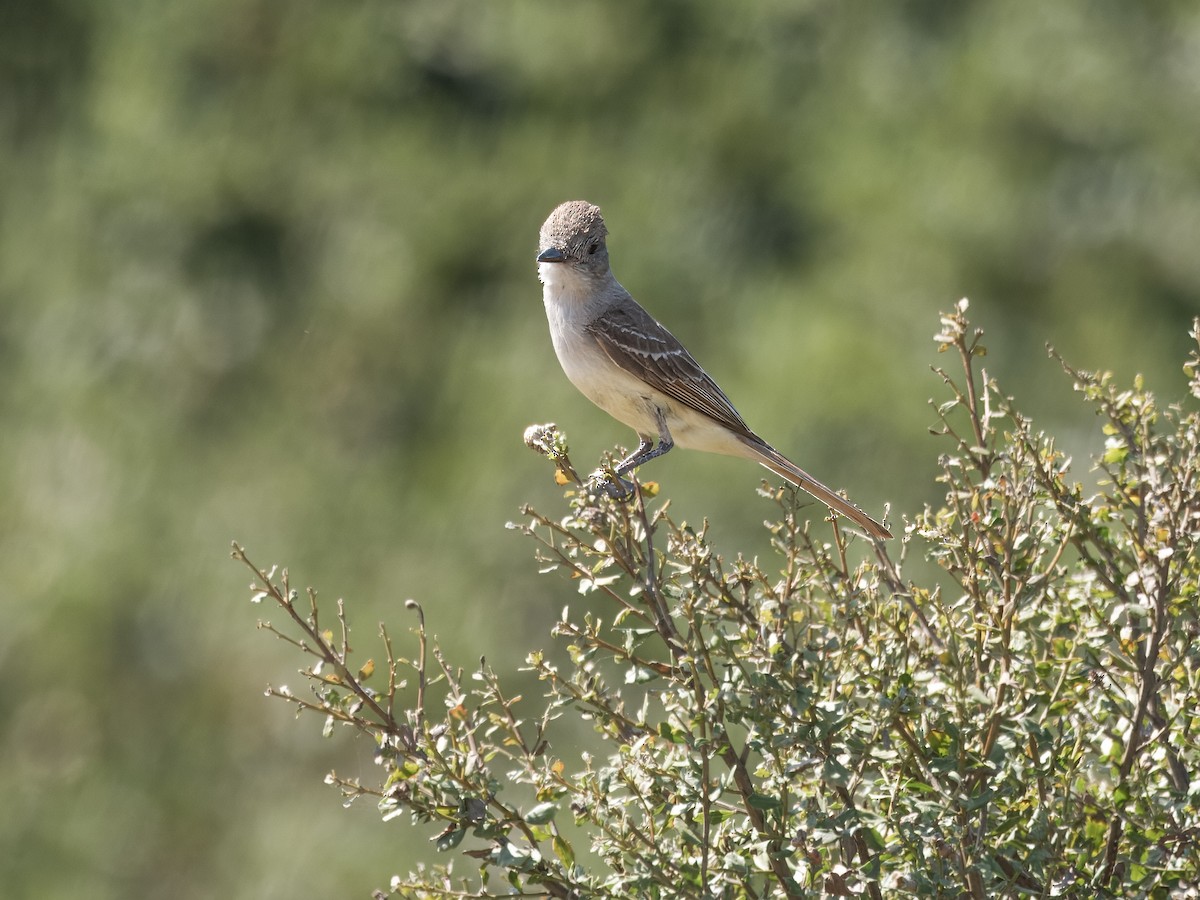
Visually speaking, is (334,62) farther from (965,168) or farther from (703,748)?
(703,748)

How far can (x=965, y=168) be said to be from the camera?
8.78 metres

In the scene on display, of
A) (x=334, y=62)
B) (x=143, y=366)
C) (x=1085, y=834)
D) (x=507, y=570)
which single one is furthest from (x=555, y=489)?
(x=1085, y=834)

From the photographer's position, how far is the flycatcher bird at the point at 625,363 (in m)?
4.66

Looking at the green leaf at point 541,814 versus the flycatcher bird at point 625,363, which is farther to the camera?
the flycatcher bird at point 625,363

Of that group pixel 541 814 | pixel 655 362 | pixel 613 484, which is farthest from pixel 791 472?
pixel 541 814

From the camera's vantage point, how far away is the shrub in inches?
101

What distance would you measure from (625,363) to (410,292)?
4.42 metres

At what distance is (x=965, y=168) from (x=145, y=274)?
Answer: 4797mm

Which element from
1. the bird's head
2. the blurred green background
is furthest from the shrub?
the blurred green background

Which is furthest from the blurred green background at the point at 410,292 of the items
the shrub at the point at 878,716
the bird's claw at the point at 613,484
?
the shrub at the point at 878,716

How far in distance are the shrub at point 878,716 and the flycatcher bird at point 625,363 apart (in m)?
1.70

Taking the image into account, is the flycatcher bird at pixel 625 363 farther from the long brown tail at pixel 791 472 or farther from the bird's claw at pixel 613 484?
the bird's claw at pixel 613 484

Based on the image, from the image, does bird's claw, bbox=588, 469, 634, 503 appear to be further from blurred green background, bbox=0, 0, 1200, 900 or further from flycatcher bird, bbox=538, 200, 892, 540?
blurred green background, bbox=0, 0, 1200, 900

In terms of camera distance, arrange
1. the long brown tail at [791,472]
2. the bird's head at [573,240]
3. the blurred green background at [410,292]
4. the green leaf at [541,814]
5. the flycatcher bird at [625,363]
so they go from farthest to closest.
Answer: the blurred green background at [410,292], the bird's head at [573,240], the flycatcher bird at [625,363], the long brown tail at [791,472], the green leaf at [541,814]
